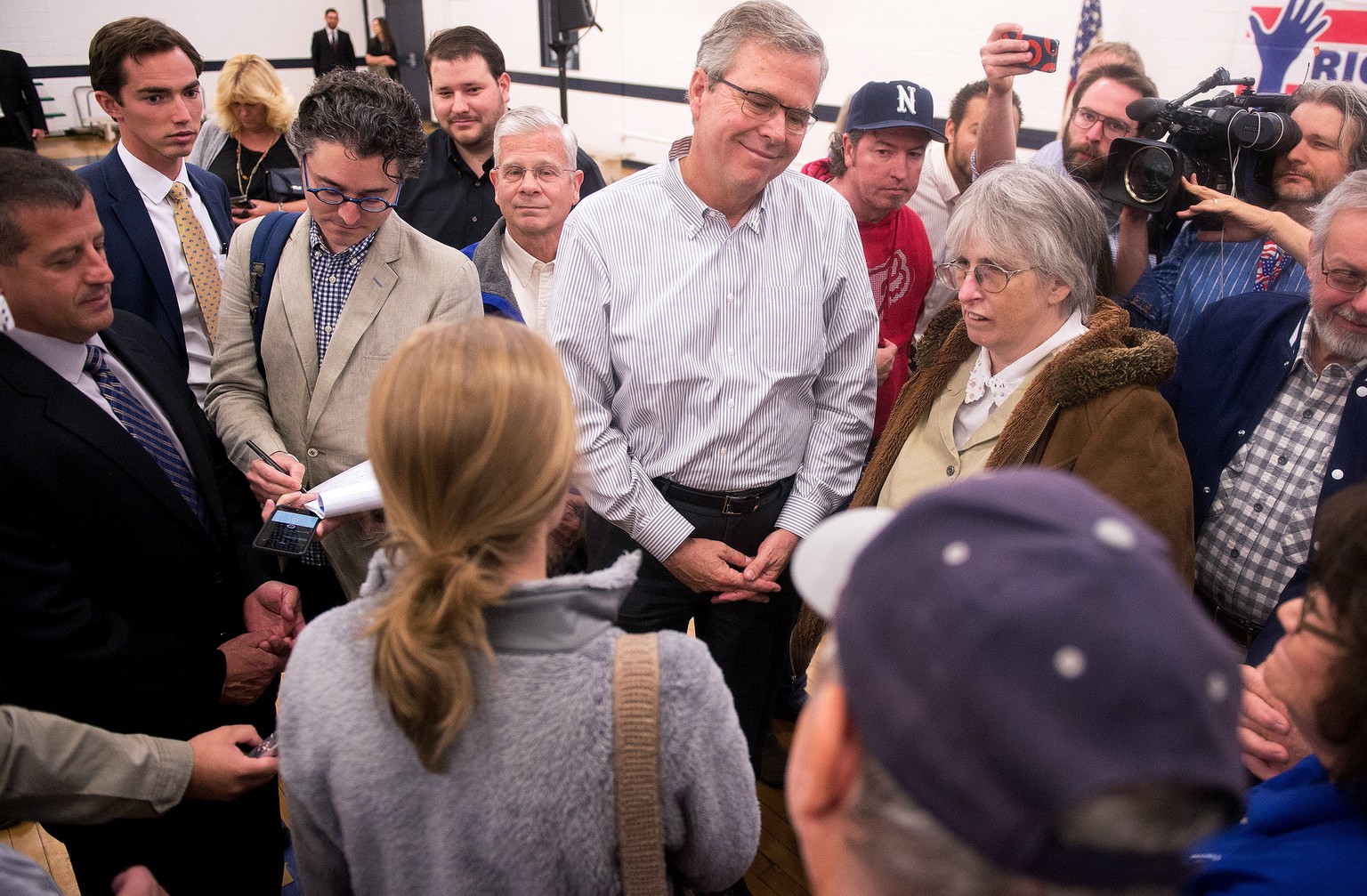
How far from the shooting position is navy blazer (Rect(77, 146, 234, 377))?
85.6 inches

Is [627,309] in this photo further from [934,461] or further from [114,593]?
[114,593]

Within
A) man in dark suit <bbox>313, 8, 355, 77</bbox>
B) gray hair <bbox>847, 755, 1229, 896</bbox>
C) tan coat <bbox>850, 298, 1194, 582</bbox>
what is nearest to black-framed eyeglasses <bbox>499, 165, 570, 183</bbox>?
tan coat <bbox>850, 298, 1194, 582</bbox>

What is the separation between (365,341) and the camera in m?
1.84

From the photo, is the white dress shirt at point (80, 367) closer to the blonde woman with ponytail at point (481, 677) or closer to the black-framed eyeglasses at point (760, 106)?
the blonde woman with ponytail at point (481, 677)

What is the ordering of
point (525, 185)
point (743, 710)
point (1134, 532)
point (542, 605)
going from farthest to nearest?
point (525, 185) → point (743, 710) → point (542, 605) → point (1134, 532)

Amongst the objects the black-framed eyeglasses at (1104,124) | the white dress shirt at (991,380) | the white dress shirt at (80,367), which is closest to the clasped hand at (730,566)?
the white dress shirt at (991,380)

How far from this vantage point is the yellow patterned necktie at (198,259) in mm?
2348

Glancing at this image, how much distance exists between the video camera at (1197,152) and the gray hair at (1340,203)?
0.44m

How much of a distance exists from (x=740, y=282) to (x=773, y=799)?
1.43 metres

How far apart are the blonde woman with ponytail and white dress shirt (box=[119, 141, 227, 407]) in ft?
5.73

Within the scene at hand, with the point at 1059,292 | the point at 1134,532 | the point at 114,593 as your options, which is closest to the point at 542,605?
the point at 1134,532

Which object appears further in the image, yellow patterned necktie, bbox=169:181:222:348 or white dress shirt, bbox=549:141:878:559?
yellow patterned necktie, bbox=169:181:222:348

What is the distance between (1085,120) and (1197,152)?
0.64m

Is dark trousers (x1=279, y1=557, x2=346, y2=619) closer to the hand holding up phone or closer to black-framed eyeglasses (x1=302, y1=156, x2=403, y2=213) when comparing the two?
black-framed eyeglasses (x1=302, y1=156, x2=403, y2=213)
